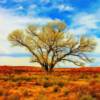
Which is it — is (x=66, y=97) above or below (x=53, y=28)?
below

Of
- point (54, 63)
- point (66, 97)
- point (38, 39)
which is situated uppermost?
point (38, 39)

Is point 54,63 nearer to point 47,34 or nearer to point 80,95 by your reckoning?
point 47,34

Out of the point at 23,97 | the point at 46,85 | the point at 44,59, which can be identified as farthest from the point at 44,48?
the point at 23,97

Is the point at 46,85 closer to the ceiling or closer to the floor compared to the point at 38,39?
closer to the floor

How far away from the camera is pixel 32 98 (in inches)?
710

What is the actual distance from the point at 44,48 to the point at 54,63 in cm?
213

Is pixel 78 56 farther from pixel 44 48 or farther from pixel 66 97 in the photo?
pixel 66 97

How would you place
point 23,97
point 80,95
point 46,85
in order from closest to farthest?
point 80,95
point 23,97
point 46,85

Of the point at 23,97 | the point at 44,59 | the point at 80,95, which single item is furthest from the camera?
the point at 44,59

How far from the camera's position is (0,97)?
1825 cm

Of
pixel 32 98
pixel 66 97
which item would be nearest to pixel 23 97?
pixel 32 98

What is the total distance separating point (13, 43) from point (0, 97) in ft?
90.4

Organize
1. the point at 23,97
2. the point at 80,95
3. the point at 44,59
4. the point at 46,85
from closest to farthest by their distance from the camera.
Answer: the point at 80,95 < the point at 23,97 < the point at 46,85 < the point at 44,59

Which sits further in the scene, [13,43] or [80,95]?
[13,43]
